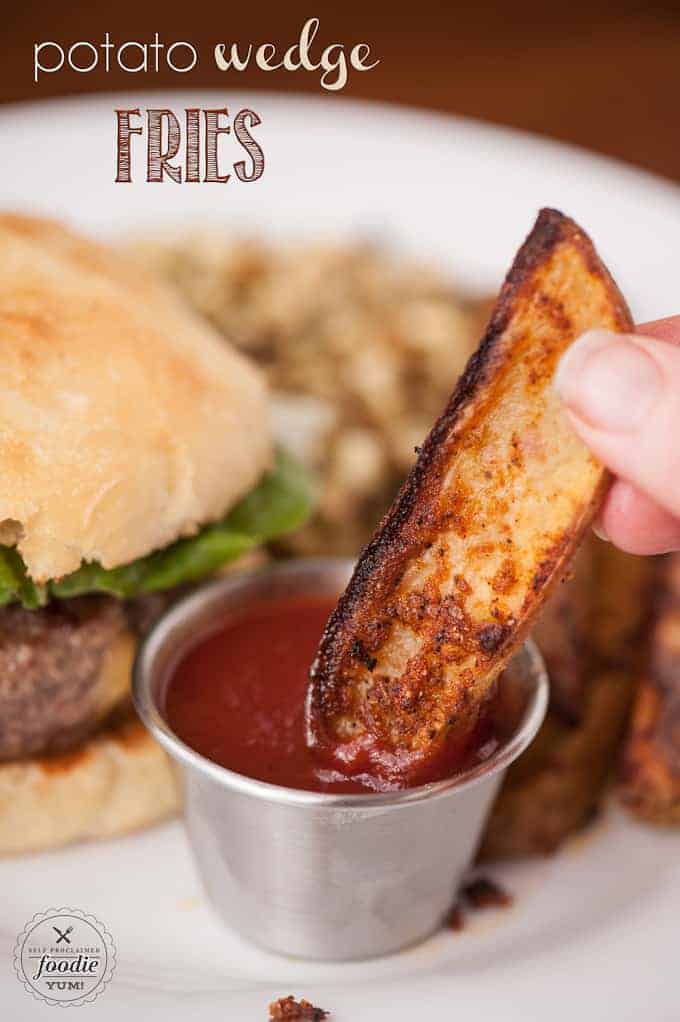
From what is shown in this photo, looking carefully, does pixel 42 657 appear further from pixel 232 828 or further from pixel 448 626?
pixel 448 626

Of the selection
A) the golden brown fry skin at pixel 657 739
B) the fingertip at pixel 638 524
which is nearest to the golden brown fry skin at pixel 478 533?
the fingertip at pixel 638 524

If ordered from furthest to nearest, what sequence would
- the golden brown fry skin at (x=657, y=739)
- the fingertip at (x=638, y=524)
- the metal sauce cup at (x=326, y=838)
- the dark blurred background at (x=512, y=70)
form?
the dark blurred background at (x=512, y=70), the golden brown fry skin at (x=657, y=739), the metal sauce cup at (x=326, y=838), the fingertip at (x=638, y=524)

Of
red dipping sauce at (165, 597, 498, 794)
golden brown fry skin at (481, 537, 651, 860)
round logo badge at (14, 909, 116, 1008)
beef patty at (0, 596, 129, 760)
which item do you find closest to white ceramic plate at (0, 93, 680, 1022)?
round logo badge at (14, 909, 116, 1008)

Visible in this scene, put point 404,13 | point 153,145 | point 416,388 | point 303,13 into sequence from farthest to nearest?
1. point 404,13
2. point 416,388
3. point 303,13
4. point 153,145

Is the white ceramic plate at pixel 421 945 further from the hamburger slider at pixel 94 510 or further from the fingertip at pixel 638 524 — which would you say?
the fingertip at pixel 638 524

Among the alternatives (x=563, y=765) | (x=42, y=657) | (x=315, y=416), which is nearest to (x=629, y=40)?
(x=315, y=416)

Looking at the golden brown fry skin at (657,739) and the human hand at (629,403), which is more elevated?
the human hand at (629,403)

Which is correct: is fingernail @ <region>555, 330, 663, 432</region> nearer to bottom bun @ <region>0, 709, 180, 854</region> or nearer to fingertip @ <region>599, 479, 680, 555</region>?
fingertip @ <region>599, 479, 680, 555</region>
